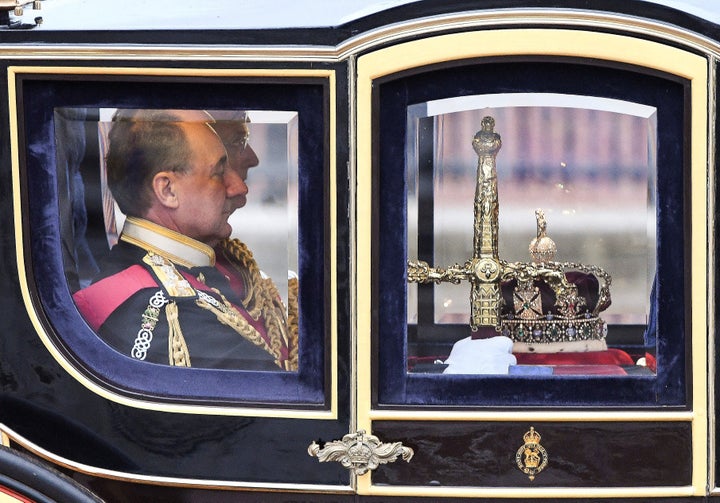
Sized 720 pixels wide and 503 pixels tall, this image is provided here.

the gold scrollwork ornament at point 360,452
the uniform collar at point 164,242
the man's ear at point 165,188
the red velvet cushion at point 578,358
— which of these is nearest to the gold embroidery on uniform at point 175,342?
the uniform collar at point 164,242

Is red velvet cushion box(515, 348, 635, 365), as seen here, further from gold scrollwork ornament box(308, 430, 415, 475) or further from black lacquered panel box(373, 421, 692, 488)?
gold scrollwork ornament box(308, 430, 415, 475)

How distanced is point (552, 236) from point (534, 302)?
6.5 inches

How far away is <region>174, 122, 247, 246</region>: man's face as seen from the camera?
7.53 ft

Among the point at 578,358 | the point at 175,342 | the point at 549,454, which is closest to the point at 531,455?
the point at 549,454

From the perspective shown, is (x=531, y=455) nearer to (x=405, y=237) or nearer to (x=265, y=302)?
(x=405, y=237)

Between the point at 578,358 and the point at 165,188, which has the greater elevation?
the point at 165,188

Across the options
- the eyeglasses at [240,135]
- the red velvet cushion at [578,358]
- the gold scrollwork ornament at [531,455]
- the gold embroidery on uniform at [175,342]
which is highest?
the eyeglasses at [240,135]

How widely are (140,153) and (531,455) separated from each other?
1.11 m

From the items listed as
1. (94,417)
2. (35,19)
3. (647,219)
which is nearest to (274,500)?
(94,417)

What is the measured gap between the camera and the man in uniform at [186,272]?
231 centimetres

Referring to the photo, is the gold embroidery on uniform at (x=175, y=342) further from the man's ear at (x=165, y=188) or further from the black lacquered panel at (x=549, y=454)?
the black lacquered panel at (x=549, y=454)

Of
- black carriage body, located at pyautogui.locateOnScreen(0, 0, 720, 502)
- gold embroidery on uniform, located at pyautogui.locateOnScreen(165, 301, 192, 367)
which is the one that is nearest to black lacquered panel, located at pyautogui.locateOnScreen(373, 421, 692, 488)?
black carriage body, located at pyautogui.locateOnScreen(0, 0, 720, 502)

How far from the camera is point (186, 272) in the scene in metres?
2.33

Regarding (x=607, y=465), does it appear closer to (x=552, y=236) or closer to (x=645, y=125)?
(x=552, y=236)
